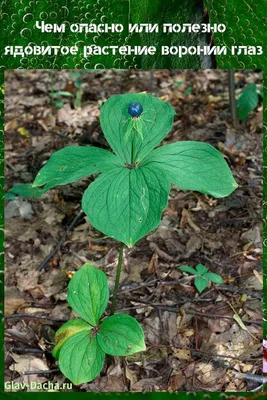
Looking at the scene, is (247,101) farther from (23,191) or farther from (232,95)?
(23,191)

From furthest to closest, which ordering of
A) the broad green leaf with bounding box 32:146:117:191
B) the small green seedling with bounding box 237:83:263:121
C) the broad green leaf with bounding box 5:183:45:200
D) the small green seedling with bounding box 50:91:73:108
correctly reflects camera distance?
the small green seedling with bounding box 50:91:73:108, the small green seedling with bounding box 237:83:263:121, the broad green leaf with bounding box 5:183:45:200, the broad green leaf with bounding box 32:146:117:191

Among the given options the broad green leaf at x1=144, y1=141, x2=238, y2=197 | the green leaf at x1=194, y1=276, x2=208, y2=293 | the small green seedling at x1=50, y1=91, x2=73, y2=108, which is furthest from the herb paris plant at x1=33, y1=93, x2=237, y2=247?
the small green seedling at x1=50, y1=91, x2=73, y2=108

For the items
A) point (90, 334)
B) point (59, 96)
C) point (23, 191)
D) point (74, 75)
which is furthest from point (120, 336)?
point (74, 75)

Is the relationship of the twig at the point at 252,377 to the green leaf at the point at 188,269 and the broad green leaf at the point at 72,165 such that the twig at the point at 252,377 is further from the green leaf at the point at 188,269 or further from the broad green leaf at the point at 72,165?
the broad green leaf at the point at 72,165

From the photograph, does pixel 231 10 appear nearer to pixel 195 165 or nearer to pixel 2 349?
pixel 195 165

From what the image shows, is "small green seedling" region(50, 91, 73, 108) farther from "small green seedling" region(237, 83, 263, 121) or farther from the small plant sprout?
the small plant sprout

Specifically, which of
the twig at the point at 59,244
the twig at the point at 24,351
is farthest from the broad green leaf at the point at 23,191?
the twig at the point at 24,351

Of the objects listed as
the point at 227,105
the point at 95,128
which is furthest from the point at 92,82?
the point at 227,105
